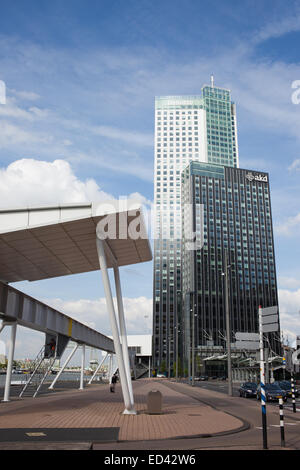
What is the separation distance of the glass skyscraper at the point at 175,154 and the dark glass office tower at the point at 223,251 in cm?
881

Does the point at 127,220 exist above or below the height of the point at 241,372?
above

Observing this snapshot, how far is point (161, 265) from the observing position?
143500 mm

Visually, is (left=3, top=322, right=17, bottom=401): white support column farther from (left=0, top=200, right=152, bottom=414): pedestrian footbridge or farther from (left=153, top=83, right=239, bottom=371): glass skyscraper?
(left=153, top=83, right=239, bottom=371): glass skyscraper

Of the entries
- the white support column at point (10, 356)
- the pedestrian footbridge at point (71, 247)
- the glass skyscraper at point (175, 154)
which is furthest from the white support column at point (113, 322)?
the glass skyscraper at point (175, 154)

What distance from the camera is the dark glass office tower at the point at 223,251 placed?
11681 centimetres

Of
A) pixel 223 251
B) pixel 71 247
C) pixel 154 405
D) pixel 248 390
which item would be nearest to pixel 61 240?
pixel 71 247

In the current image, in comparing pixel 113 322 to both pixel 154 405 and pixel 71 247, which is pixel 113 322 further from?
pixel 154 405

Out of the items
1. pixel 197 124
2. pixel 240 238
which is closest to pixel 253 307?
pixel 240 238

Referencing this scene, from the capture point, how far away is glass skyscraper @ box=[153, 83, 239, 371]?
5492 inches

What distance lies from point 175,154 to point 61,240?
487ft

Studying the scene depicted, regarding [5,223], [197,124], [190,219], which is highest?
[197,124]
